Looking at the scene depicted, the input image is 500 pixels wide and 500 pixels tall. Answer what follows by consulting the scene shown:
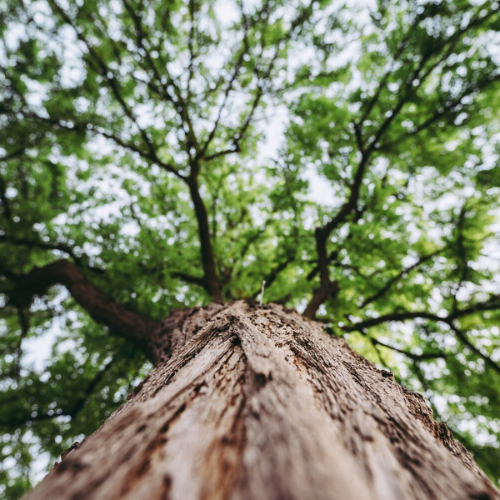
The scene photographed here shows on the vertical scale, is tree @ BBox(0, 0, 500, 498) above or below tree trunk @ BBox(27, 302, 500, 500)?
above

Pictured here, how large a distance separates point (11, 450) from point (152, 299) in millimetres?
3735

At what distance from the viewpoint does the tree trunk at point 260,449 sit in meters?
0.54

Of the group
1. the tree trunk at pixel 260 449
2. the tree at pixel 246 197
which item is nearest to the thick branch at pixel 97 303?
the tree at pixel 246 197

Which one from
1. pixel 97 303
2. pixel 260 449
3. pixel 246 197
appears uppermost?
pixel 246 197

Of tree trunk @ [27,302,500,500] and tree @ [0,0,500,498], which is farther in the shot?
tree @ [0,0,500,498]

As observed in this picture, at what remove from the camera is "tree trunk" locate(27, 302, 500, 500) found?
0.54 m

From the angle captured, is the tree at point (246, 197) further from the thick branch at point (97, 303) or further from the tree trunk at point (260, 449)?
the tree trunk at point (260, 449)

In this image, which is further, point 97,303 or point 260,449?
point 97,303

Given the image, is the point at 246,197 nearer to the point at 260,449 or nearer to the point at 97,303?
the point at 97,303

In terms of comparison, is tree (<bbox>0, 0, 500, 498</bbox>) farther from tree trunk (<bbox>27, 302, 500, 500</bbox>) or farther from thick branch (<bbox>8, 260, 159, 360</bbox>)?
tree trunk (<bbox>27, 302, 500, 500</bbox>)

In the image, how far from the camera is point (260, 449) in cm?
62

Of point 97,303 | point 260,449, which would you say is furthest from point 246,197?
point 260,449

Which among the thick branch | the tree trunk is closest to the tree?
the thick branch

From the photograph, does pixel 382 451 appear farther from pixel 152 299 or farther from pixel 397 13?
pixel 397 13
